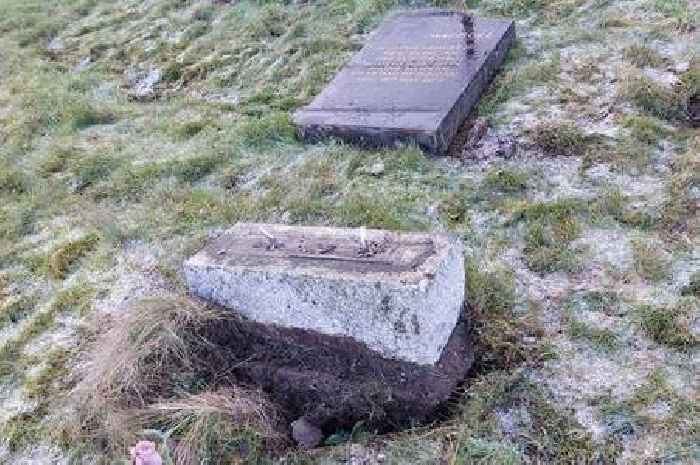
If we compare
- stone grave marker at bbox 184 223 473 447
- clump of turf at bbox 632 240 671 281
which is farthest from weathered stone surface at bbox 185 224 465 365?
clump of turf at bbox 632 240 671 281

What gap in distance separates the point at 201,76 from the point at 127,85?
604 millimetres

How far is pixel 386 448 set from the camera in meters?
2.66

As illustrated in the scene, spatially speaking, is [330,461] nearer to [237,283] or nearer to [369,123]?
[237,283]

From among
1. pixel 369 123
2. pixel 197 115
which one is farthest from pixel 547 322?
pixel 197 115

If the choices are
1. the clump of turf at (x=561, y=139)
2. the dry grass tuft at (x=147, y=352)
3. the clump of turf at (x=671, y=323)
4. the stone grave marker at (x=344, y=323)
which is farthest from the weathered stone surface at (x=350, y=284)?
the clump of turf at (x=561, y=139)

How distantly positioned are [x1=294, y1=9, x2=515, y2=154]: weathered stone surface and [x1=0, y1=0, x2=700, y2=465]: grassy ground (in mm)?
132

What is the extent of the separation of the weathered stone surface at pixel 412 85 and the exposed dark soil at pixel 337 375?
5.41 ft

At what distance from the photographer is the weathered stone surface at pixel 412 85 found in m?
4.34

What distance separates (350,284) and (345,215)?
121 centimetres

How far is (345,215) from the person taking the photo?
3.91m

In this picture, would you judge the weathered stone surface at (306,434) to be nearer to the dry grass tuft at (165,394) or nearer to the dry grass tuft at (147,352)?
the dry grass tuft at (165,394)

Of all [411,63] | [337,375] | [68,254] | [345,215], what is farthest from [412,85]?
[337,375]

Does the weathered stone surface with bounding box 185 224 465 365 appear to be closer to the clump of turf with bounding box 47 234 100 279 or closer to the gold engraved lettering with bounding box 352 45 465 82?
the clump of turf with bounding box 47 234 100 279

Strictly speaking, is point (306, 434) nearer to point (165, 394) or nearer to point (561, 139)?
point (165, 394)
